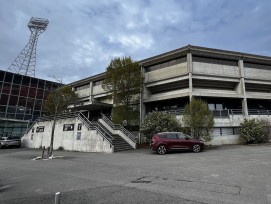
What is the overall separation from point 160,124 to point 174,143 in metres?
4.92

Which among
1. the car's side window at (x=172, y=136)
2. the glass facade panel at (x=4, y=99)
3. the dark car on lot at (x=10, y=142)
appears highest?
the glass facade panel at (x=4, y=99)

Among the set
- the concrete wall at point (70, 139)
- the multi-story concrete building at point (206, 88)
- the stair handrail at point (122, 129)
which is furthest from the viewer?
the multi-story concrete building at point (206, 88)

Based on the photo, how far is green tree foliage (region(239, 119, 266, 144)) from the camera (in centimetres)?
2159

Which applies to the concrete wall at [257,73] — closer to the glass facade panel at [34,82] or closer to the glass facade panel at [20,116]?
the glass facade panel at [34,82]

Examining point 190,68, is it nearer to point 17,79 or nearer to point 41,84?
point 41,84

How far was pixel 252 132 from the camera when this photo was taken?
21531mm

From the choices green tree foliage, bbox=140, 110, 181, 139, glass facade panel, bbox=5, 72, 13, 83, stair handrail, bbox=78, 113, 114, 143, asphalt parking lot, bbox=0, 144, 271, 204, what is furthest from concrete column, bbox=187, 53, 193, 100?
glass facade panel, bbox=5, 72, 13, 83

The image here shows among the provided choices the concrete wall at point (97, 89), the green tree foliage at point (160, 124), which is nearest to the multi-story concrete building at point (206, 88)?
the green tree foliage at point (160, 124)

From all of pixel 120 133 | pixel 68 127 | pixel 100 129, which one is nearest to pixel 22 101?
pixel 68 127

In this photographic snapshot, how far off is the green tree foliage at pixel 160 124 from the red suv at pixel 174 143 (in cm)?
419

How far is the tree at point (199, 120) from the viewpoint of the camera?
20.0m

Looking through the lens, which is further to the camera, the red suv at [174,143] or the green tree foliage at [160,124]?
the green tree foliage at [160,124]

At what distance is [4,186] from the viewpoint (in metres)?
7.43

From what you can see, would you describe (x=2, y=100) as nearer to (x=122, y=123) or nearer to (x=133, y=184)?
(x=122, y=123)
